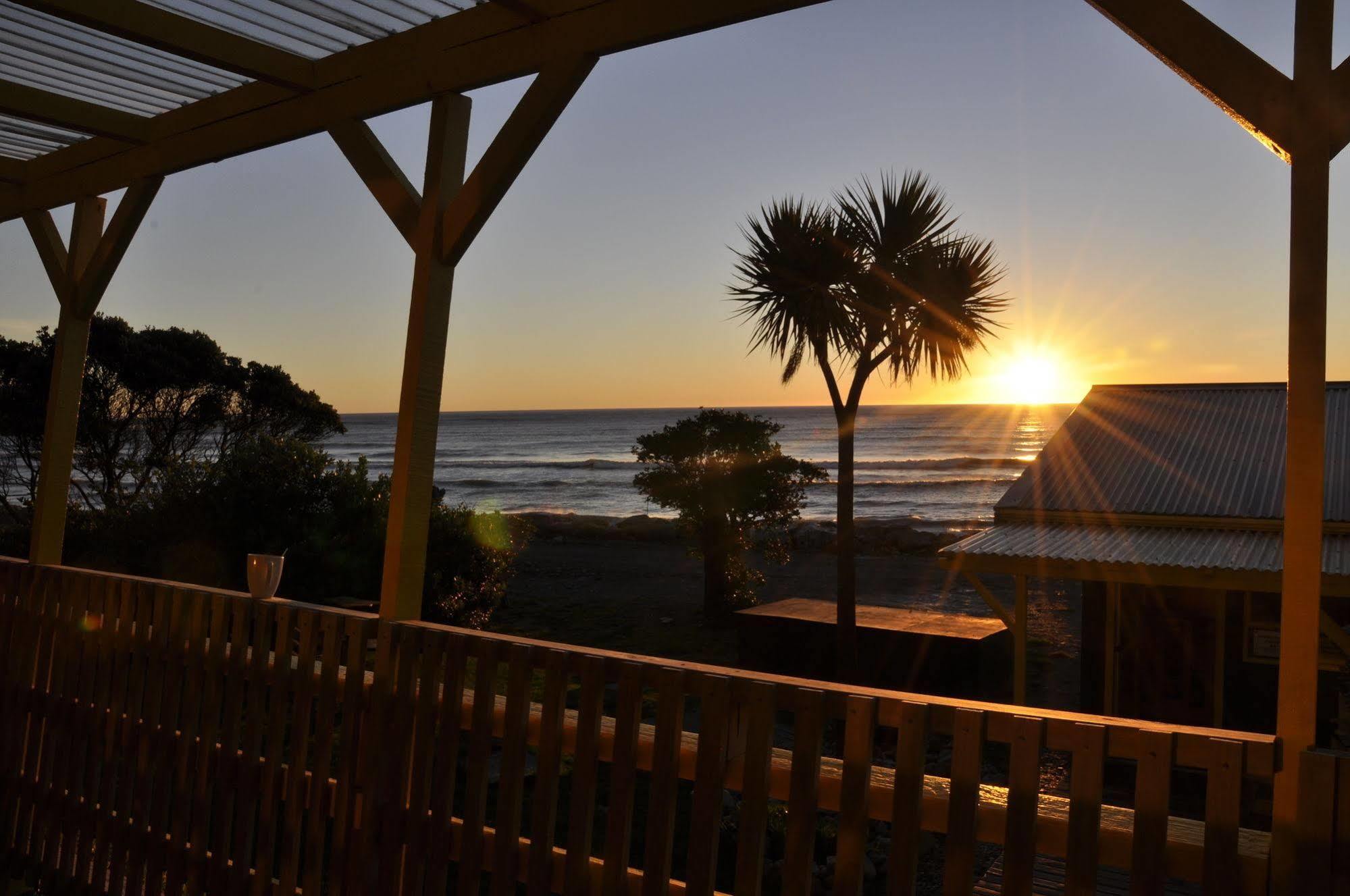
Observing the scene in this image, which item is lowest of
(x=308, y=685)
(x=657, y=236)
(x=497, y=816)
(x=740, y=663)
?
(x=740, y=663)

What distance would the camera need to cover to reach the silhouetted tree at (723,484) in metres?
14.9

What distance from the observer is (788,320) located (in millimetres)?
10516

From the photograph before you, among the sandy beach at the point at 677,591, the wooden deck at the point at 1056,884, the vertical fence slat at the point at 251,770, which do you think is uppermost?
the vertical fence slat at the point at 251,770

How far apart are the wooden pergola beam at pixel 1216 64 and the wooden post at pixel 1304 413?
3cm

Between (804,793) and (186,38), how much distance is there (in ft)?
9.46

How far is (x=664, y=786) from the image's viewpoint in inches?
83.2

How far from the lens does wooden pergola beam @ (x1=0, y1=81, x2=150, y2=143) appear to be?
141 inches

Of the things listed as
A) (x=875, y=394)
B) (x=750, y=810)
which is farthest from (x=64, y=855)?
(x=875, y=394)

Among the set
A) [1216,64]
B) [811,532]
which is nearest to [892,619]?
[1216,64]

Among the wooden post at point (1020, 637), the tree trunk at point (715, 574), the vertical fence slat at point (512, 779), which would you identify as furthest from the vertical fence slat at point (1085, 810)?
the tree trunk at point (715, 574)

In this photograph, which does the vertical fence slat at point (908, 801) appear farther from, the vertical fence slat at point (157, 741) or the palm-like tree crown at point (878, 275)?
the palm-like tree crown at point (878, 275)

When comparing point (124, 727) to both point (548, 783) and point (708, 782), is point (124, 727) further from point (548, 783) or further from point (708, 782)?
point (708, 782)

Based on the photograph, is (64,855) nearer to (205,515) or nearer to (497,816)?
(497,816)

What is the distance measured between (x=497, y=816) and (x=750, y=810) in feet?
2.56
